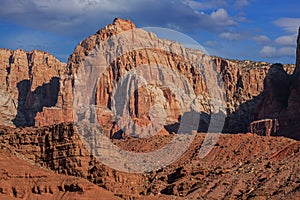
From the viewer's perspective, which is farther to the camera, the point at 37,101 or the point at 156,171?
the point at 37,101

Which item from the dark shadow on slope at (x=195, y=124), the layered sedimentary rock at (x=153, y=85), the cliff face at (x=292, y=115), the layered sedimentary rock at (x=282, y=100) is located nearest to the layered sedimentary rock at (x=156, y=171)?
the cliff face at (x=292, y=115)

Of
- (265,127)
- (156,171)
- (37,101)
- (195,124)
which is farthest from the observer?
(37,101)

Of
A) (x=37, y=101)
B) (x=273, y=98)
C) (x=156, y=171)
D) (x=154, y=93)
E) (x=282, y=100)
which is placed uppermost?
(x=154, y=93)

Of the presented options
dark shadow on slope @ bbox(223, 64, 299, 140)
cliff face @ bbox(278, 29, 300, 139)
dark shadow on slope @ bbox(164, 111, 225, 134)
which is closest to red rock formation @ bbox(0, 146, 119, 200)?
cliff face @ bbox(278, 29, 300, 139)

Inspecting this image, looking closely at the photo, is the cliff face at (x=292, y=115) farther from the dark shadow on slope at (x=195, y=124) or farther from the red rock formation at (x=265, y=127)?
the dark shadow on slope at (x=195, y=124)

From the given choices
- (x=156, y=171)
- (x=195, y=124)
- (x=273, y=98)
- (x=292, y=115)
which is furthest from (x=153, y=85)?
(x=156, y=171)

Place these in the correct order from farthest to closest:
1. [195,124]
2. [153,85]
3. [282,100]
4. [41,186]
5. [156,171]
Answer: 1. [153,85]
2. [195,124]
3. [282,100]
4. [156,171]
5. [41,186]

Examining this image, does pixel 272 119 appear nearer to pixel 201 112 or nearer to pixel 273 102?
pixel 273 102

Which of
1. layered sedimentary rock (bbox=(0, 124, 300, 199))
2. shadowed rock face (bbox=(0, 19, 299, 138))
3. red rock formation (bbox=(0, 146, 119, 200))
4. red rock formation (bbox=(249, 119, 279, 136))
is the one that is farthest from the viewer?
shadowed rock face (bbox=(0, 19, 299, 138))

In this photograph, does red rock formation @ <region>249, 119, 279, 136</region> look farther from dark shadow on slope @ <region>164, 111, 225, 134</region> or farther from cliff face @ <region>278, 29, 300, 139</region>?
dark shadow on slope @ <region>164, 111, 225, 134</region>

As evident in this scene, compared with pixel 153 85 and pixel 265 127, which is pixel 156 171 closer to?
pixel 265 127

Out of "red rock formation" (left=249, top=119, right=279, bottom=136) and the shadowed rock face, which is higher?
the shadowed rock face

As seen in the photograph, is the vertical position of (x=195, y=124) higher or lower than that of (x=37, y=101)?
lower
